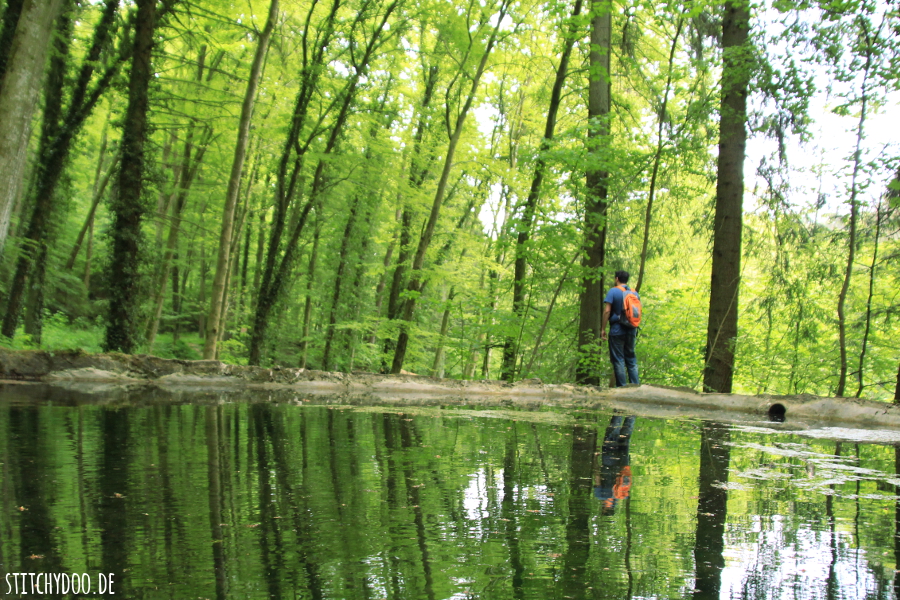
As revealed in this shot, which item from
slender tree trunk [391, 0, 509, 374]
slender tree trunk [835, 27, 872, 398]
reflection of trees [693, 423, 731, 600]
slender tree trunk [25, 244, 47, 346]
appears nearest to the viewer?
reflection of trees [693, 423, 731, 600]

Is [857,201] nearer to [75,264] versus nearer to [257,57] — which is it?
[257,57]

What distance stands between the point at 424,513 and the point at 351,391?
5.76 metres

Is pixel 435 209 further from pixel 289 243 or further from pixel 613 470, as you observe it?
pixel 613 470

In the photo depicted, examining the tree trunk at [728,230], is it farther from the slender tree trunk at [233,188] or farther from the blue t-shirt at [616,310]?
the slender tree trunk at [233,188]

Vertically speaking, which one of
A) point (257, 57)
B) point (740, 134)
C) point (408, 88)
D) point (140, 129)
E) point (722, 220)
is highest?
point (408, 88)

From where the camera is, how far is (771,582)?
6.10ft

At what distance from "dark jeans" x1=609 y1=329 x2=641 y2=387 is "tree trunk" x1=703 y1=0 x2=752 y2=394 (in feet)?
5.03

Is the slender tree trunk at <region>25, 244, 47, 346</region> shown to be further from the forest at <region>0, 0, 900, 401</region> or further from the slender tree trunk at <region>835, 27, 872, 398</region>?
the slender tree trunk at <region>835, 27, 872, 398</region>

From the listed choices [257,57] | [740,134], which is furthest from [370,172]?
[740,134]

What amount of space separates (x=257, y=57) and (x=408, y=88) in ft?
31.8

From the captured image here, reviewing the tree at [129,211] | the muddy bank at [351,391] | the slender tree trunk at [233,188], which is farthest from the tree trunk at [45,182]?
the muddy bank at [351,391]

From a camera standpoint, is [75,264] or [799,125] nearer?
[799,125]

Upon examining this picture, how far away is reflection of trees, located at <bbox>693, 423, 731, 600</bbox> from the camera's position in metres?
1.86

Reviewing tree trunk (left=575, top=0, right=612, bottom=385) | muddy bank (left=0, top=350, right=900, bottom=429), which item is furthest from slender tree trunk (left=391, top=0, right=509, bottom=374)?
muddy bank (left=0, top=350, right=900, bottom=429)
